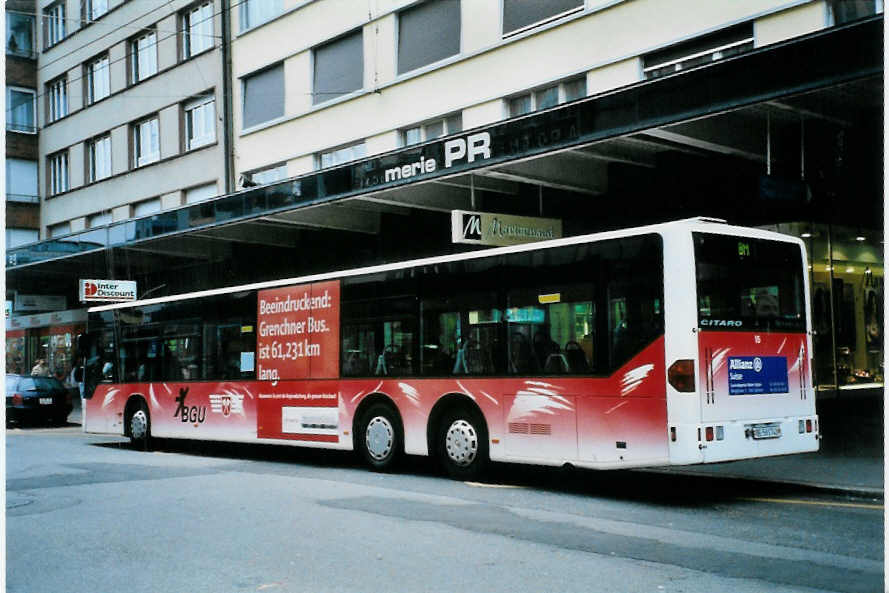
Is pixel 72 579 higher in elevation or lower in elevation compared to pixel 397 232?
lower

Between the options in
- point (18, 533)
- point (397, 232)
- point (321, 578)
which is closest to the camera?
point (321, 578)

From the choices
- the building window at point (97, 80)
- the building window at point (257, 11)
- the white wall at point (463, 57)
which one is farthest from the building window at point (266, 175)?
the building window at point (97, 80)

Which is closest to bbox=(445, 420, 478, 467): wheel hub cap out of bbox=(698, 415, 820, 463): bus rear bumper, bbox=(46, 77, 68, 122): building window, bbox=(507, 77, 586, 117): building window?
bbox=(698, 415, 820, 463): bus rear bumper

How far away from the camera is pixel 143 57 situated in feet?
112

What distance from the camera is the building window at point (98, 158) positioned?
36.4 meters

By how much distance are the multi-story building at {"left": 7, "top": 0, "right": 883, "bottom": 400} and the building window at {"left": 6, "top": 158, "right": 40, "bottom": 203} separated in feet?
24.6

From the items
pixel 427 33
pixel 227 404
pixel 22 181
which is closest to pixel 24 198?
pixel 22 181

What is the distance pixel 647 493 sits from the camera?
36.4 ft

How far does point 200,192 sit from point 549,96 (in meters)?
14.9

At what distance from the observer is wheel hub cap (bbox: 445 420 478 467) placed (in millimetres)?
12056

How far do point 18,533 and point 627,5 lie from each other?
13.8 m

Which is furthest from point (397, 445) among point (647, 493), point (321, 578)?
point (321, 578)

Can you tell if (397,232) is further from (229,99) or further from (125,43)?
(125,43)

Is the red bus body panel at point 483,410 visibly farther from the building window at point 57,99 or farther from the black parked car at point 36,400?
the building window at point 57,99
